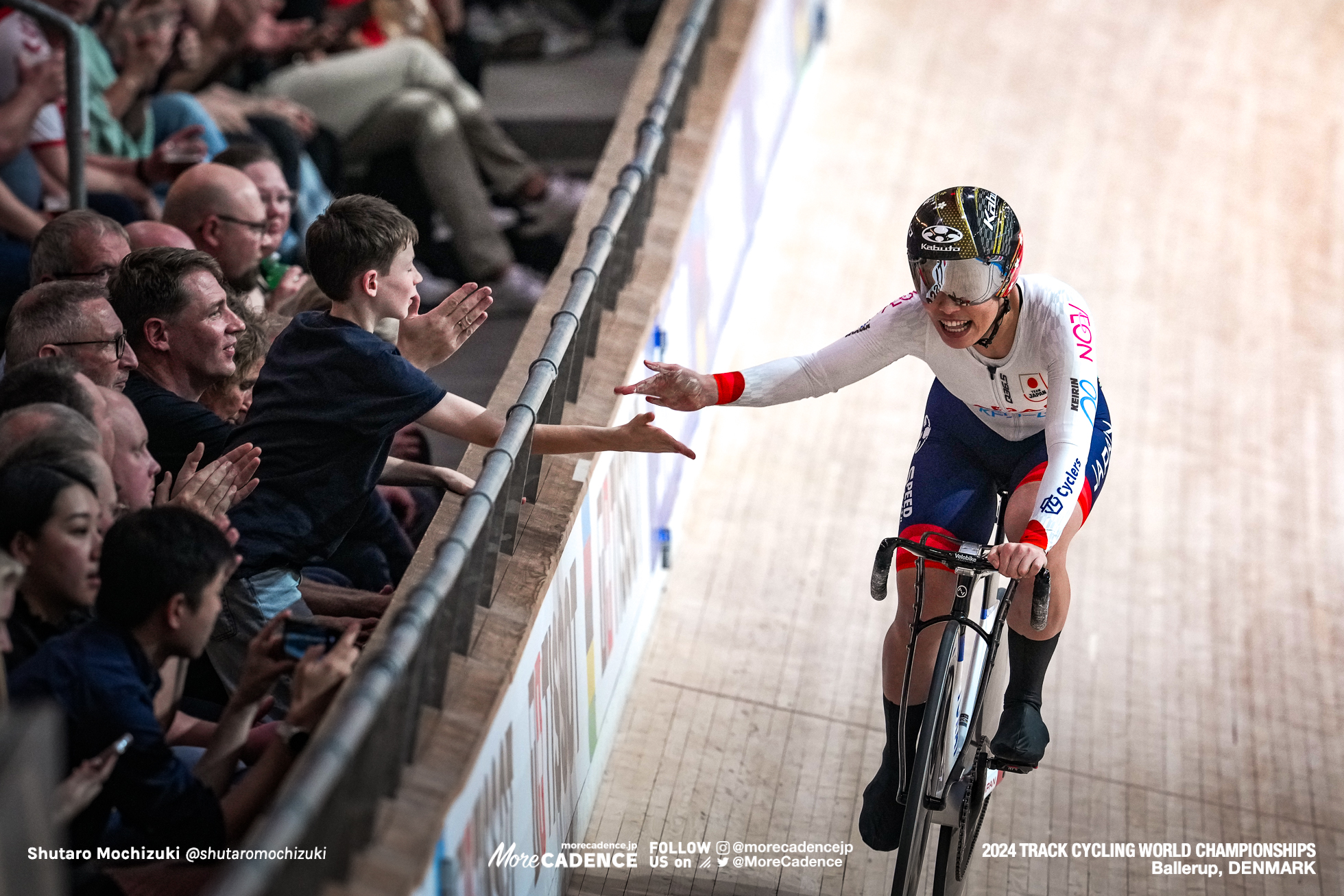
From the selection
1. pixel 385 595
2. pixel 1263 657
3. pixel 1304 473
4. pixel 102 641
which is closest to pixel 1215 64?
pixel 1304 473

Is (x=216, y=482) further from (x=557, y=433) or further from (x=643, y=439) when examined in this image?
(x=643, y=439)

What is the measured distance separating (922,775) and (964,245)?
1.14 m

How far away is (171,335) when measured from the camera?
3.22 m

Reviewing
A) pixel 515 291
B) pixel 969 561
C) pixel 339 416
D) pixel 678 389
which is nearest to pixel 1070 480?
pixel 969 561

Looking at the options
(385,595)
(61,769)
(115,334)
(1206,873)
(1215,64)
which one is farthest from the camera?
(1215,64)

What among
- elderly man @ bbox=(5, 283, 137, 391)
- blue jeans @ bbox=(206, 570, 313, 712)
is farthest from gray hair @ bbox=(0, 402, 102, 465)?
blue jeans @ bbox=(206, 570, 313, 712)

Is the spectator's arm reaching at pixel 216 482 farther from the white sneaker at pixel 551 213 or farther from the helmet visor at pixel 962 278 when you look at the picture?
the white sneaker at pixel 551 213

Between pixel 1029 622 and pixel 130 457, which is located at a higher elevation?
pixel 130 457

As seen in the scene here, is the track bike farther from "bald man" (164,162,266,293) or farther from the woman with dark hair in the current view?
"bald man" (164,162,266,293)

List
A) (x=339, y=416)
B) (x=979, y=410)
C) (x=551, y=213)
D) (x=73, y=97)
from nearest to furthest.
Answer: (x=339, y=416), (x=979, y=410), (x=73, y=97), (x=551, y=213)

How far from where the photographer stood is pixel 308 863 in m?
2.09

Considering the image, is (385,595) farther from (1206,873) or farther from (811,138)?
(811,138)

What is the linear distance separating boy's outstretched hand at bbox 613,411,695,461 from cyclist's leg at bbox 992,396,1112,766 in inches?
32.4

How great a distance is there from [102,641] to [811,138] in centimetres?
530
